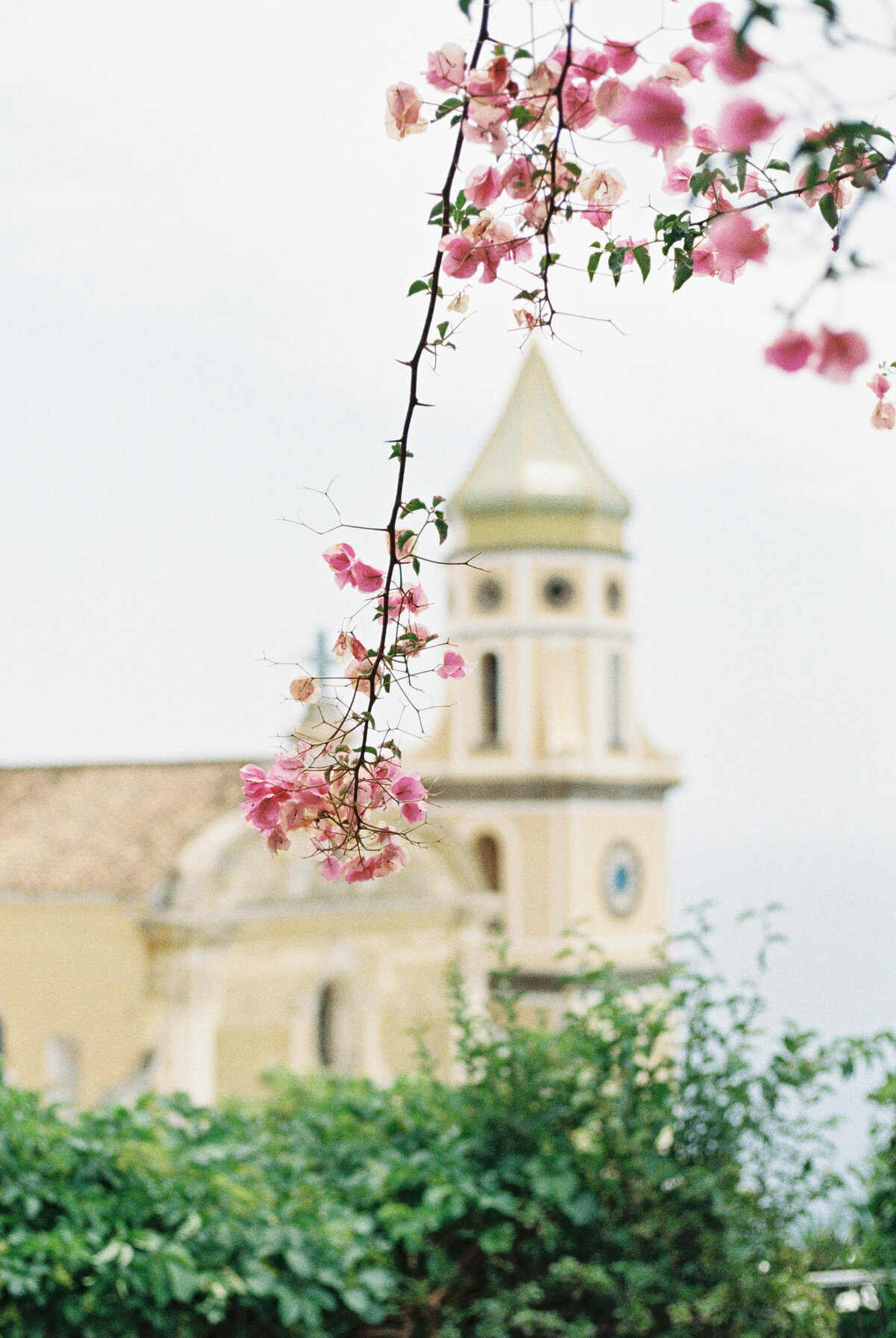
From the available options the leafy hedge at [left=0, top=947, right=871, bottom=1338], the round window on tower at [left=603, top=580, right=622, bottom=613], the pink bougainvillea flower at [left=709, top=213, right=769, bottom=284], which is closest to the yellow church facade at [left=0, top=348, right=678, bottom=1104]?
the leafy hedge at [left=0, top=947, right=871, bottom=1338]

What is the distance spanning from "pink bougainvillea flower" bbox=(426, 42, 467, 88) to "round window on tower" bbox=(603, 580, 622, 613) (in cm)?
2656

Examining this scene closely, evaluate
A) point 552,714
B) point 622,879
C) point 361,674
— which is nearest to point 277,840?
point 361,674

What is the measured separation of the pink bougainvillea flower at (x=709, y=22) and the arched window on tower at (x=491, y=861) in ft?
85.9

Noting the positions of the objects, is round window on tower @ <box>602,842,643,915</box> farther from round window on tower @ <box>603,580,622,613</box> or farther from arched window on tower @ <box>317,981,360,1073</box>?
arched window on tower @ <box>317,981,360,1073</box>

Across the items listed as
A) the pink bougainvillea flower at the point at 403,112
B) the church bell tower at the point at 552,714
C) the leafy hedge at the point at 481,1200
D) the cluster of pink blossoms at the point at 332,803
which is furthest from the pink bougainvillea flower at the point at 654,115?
the church bell tower at the point at 552,714

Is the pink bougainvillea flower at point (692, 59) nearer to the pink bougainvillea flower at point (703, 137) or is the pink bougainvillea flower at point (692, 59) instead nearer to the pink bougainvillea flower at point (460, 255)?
the pink bougainvillea flower at point (703, 137)

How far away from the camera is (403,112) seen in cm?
136

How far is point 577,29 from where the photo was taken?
1.25 metres

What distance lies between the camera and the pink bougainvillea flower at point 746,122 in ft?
2.90

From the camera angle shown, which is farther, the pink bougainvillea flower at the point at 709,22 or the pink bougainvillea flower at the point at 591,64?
the pink bougainvillea flower at the point at 591,64

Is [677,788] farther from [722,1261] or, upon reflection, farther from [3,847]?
[722,1261]

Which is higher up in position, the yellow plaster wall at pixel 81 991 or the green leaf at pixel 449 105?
the green leaf at pixel 449 105

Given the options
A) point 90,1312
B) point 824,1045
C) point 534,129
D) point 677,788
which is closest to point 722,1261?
point 824,1045

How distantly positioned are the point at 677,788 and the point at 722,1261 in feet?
79.8
